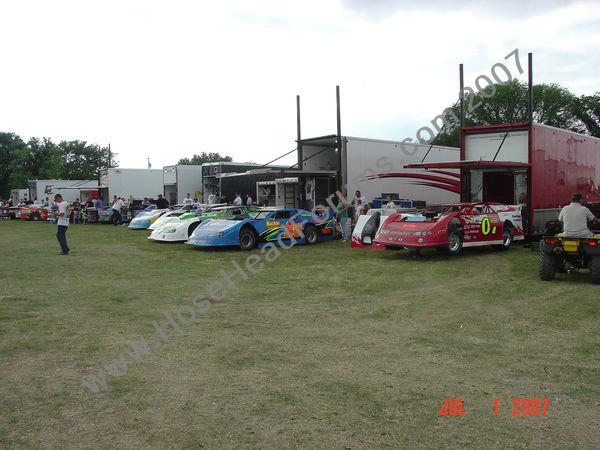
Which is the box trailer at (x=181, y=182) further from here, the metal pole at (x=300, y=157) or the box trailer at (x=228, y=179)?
the metal pole at (x=300, y=157)

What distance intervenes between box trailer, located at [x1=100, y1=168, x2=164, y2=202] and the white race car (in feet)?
44.4

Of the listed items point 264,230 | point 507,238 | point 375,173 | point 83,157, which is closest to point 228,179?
point 375,173

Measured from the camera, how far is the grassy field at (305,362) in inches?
146

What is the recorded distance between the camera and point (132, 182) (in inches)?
1203

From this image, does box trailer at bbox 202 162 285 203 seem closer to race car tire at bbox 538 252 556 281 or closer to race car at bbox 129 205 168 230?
race car at bbox 129 205 168 230

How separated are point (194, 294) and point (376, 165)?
38.2ft

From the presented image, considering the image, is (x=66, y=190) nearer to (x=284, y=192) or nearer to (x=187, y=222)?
(x=284, y=192)

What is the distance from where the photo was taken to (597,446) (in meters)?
3.45

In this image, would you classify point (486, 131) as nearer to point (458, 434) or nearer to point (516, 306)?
point (516, 306)

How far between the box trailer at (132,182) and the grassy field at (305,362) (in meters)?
21.0

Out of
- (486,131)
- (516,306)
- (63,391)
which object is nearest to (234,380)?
(63,391)

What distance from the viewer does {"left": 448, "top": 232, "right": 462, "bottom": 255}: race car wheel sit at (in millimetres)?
12471

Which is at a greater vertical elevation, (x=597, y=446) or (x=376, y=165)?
(x=376, y=165)
